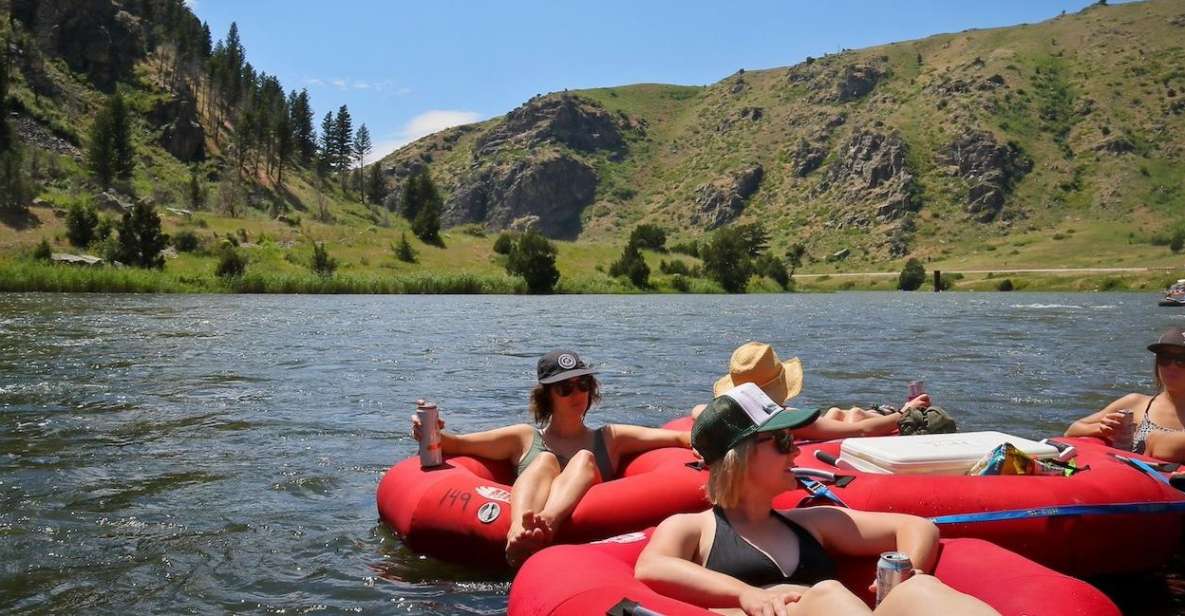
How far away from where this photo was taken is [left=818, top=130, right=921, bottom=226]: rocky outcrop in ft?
419

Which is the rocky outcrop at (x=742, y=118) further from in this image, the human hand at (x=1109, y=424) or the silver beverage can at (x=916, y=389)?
the human hand at (x=1109, y=424)

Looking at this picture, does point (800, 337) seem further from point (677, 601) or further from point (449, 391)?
point (677, 601)

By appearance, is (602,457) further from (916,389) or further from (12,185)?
(12,185)

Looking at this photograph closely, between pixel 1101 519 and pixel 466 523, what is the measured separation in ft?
14.1

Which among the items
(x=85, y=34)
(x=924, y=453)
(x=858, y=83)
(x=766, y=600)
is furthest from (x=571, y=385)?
(x=858, y=83)

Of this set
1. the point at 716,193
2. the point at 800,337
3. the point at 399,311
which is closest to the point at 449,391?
the point at 800,337

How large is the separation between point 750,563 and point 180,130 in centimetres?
10913

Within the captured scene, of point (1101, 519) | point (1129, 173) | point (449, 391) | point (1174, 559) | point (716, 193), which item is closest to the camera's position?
point (1101, 519)

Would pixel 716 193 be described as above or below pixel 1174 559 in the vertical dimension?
above

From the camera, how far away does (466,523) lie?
6719mm

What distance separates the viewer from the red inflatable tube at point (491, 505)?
20.9 feet

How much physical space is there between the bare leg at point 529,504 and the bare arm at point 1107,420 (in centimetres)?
483

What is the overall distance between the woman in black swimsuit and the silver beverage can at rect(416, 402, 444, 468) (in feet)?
10.6

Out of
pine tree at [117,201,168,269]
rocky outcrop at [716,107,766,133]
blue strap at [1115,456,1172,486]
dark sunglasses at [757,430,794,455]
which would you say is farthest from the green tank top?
rocky outcrop at [716,107,766,133]
